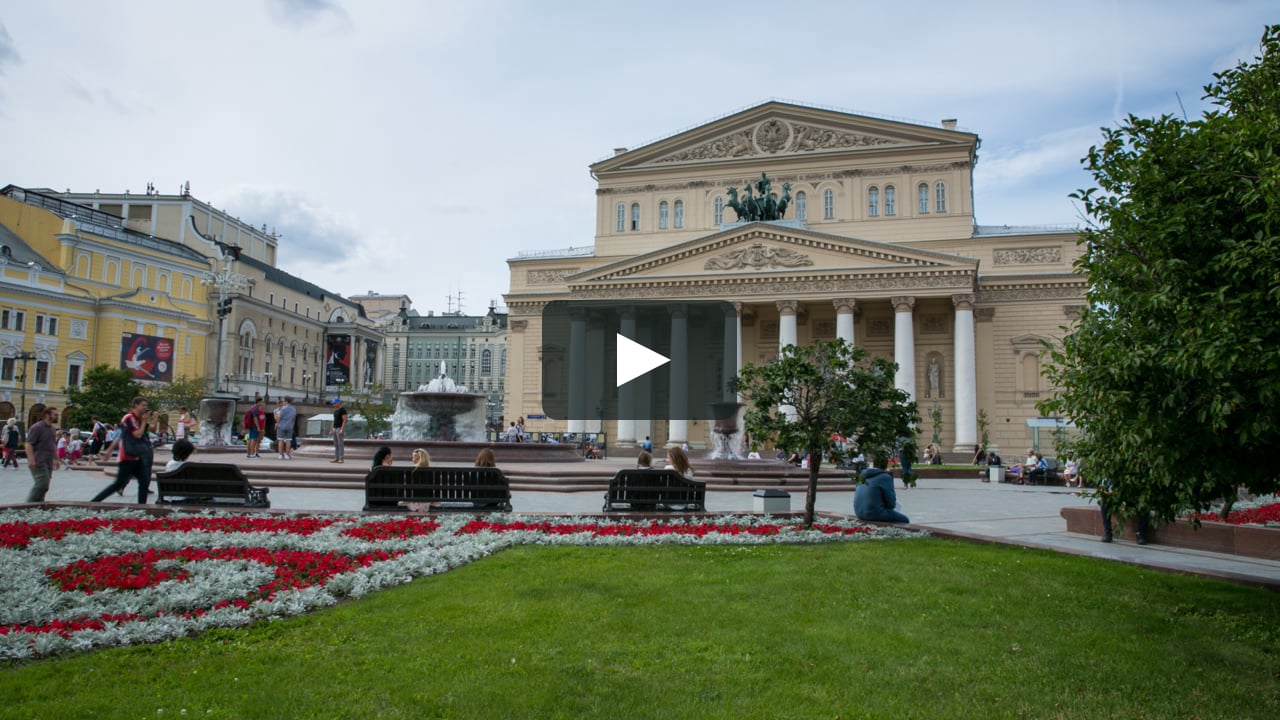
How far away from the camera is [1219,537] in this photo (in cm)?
1138

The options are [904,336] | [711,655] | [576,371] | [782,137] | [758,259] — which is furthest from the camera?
[782,137]

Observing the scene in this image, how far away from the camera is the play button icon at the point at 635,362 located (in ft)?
56.3

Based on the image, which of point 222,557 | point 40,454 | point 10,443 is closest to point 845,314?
point 10,443

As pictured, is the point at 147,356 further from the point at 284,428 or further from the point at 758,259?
the point at 284,428

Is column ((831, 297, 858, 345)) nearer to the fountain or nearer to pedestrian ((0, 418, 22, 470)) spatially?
the fountain

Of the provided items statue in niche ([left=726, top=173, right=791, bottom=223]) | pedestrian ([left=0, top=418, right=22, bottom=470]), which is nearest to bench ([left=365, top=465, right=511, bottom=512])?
pedestrian ([left=0, top=418, right=22, bottom=470])

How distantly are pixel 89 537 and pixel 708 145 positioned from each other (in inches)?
1900

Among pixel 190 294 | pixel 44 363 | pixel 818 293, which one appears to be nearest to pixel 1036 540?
pixel 818 293

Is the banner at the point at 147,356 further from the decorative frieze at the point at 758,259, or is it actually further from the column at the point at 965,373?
the column at the point at 965,373

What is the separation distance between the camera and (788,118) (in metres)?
52.4

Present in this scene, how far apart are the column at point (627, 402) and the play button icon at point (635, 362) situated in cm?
1125

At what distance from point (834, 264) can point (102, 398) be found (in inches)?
1594
